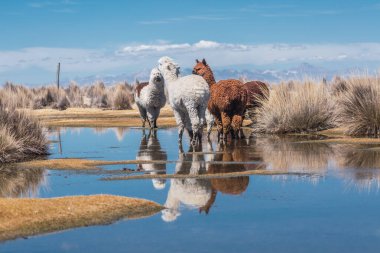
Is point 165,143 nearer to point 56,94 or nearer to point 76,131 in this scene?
point 76,131

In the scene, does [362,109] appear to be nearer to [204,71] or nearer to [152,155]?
[204,71]

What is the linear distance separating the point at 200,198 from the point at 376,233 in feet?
9.37

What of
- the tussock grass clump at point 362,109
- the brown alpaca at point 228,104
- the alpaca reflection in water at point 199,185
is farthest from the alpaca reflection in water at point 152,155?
the tussock grass clump at point 362,109

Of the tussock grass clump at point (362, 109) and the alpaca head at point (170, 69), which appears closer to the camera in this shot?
the alpaca head at point (170, 69)

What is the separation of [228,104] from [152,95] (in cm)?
508

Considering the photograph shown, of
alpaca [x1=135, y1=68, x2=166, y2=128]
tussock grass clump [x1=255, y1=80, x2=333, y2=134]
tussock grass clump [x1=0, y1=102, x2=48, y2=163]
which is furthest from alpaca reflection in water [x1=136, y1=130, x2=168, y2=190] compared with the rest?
tussock grass clump [x1=255, y1=80, x2=333, y2=134]

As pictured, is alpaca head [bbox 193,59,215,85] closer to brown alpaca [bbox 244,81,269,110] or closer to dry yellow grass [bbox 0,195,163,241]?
brown alpaca [bbox 244,81,269,110]

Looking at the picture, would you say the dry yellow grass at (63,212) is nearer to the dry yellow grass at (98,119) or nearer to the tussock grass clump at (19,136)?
the tussock grass clump at (19,136)

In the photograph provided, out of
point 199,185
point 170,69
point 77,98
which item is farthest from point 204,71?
point 77,98

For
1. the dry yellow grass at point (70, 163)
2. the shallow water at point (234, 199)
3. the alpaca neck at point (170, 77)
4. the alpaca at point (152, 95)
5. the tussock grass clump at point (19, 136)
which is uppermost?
the alpaca neck at point (170, 77)

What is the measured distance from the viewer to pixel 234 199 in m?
9.92

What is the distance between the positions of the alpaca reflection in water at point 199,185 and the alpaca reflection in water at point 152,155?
253 mm

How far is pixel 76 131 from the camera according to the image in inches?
1025

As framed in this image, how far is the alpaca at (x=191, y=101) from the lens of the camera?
17.0 meters
